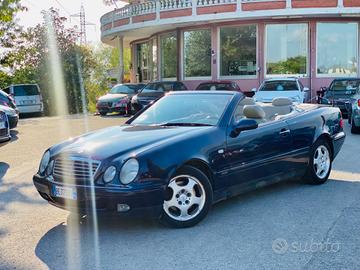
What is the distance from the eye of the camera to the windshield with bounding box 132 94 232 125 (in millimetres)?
6039

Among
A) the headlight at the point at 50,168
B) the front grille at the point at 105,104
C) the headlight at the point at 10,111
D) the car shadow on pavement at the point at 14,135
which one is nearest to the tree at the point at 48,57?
the front grille at the point at 105,104

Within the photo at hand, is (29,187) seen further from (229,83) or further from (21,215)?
(229,83)

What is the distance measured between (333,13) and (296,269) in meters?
19.4

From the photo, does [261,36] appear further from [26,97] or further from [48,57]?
[48,57]

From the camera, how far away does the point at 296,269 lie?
4.02 meters

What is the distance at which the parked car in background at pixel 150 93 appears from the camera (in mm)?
20047

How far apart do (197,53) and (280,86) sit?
7541mm

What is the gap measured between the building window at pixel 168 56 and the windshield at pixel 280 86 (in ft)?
27.0

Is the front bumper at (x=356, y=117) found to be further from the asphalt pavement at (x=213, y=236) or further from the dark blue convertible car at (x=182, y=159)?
the asphalt pavement at (x=213, y=236)

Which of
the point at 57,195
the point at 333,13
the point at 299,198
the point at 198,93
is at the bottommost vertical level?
the point at 299,198

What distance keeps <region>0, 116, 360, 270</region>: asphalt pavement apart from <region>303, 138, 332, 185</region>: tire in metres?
0.20

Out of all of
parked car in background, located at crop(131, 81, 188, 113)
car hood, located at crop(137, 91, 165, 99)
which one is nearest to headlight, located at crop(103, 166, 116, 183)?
parked car in background, located at crop(131, 81, 188, 113)

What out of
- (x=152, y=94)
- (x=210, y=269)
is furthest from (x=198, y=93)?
(x=152, y=94)

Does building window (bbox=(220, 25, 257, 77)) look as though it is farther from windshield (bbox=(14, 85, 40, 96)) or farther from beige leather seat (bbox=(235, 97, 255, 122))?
beige leather seat (bbox=(235, 97, 255, 122))
